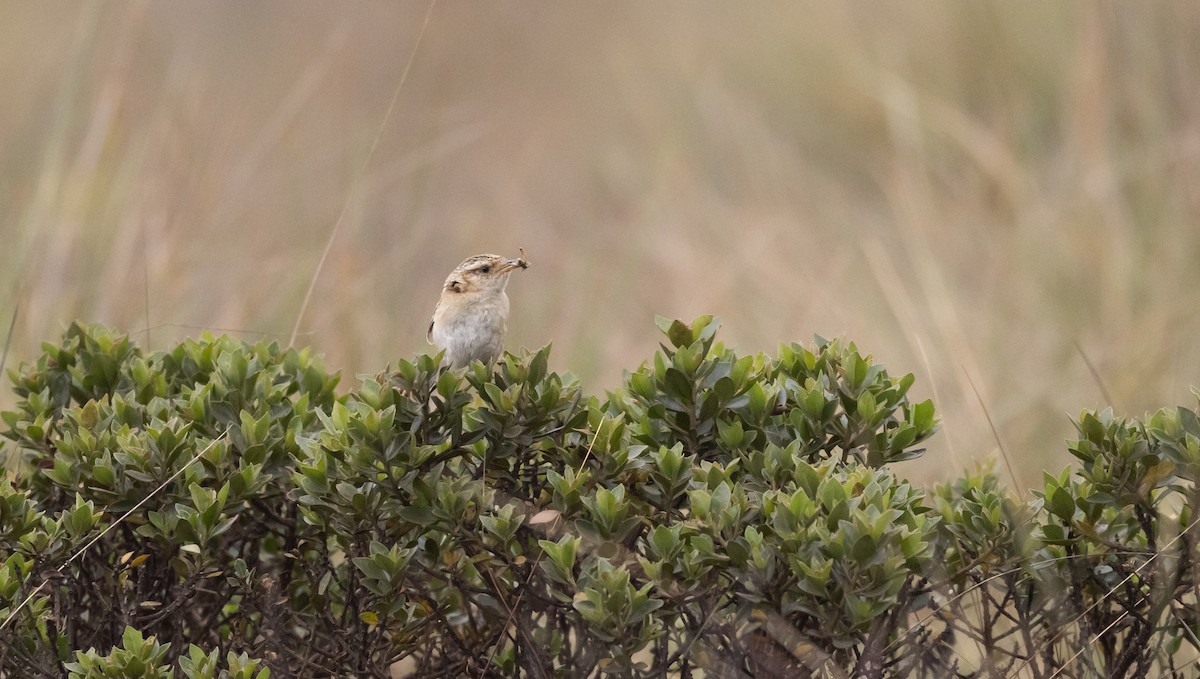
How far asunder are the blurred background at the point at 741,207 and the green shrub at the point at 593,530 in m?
0.84

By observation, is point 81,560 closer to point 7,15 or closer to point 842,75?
point 842,75

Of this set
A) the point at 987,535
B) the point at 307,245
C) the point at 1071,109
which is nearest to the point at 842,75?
the point at 1071,109

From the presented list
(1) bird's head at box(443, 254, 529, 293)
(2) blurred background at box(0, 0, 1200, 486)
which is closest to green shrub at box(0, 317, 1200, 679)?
(1) bird's head at box(443, 254, 529, 293)

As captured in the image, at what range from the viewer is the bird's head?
11.6 feet

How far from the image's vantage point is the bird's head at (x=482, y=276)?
139 inches

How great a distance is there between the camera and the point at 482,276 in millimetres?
3568

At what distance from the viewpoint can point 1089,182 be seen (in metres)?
6.86

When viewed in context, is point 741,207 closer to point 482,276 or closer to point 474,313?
point 482,276

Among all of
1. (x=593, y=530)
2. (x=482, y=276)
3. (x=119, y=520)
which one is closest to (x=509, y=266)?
(x=482, y=276)

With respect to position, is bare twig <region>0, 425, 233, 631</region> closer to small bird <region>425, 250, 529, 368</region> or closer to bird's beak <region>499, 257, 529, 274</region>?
small bird <region>425, 250, 529, 368</region>

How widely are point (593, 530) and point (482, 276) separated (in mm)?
1147

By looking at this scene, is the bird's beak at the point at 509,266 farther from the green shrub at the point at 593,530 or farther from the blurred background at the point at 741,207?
the blurred background at the point at 741,207

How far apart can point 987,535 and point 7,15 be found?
39.4 ft

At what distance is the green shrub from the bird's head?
25.4 inches
